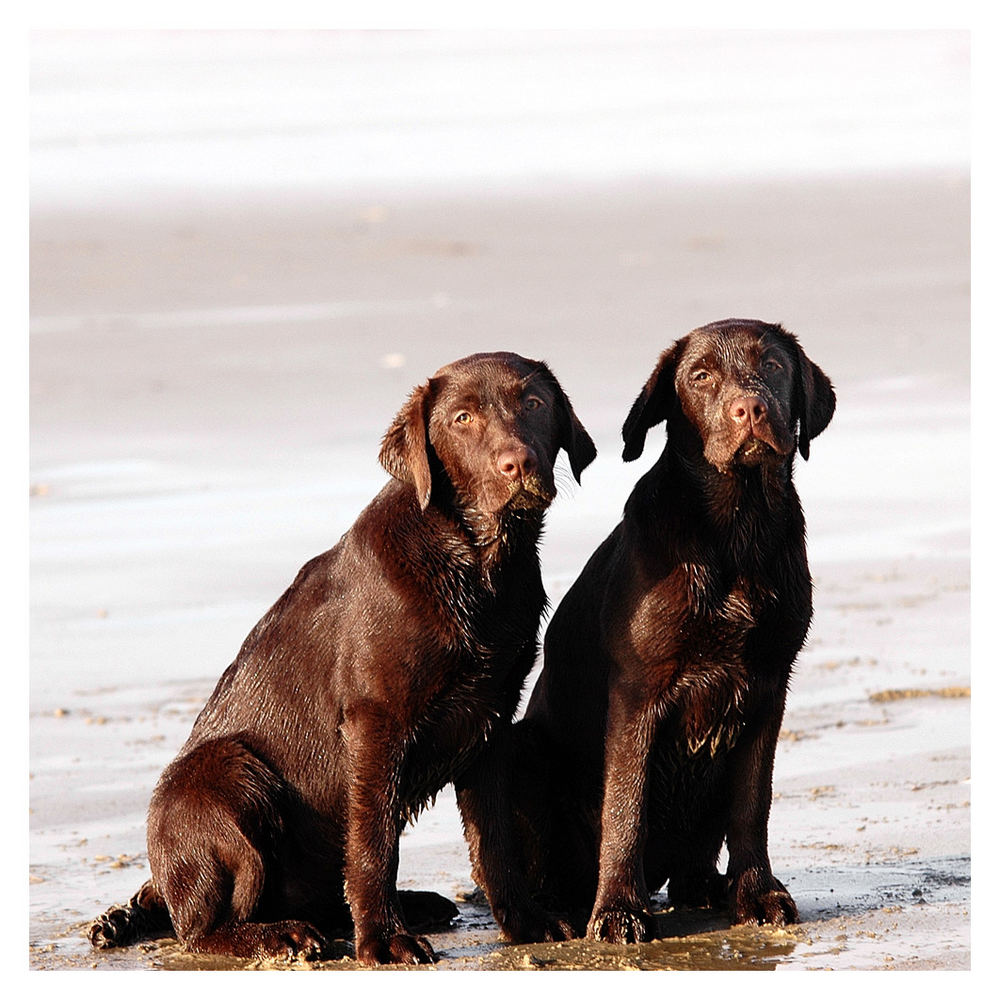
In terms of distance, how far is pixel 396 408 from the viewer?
46.3ft

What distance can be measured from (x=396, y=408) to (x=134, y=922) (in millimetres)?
7904

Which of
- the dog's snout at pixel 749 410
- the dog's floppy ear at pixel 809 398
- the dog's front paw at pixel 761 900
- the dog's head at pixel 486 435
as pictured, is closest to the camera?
the dog's head at pixel 486 435

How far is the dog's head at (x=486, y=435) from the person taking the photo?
20.3ft

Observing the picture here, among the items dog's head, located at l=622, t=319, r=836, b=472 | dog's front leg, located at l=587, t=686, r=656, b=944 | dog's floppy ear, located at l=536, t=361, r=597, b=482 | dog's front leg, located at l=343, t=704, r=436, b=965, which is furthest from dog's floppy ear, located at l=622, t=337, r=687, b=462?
dog's front leg, located at l=343, t=704, r=436, b=965

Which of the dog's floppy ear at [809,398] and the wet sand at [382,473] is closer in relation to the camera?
the dog's floppy ear at [809,398]

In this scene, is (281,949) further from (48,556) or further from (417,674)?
(48,556)

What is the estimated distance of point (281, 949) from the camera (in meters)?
6.16

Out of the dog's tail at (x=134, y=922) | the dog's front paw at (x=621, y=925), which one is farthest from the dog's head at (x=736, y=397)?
the dog's tail at (x=134, y=922)

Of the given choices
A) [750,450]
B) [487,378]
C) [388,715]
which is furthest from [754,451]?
[388,715]

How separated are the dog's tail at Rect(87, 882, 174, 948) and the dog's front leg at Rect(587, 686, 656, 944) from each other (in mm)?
1352

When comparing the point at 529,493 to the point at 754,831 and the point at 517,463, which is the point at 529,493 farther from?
the point at 754,831

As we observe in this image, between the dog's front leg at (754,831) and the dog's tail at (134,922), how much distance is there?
1786 mm

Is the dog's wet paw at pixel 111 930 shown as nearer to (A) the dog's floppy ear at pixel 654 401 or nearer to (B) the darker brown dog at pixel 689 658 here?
(B) the darker brown dog at pixel 689 658

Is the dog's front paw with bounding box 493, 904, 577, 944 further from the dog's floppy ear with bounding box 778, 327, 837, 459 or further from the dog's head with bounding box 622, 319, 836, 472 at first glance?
the dog's floppy ear with bounding box 778, 327, 837, 459
